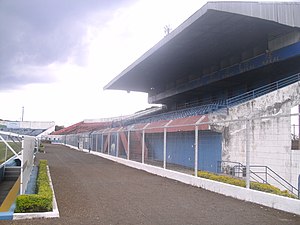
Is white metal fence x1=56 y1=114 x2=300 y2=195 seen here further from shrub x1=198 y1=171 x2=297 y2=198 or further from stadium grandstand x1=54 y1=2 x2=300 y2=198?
shrub x1=198 y1=171 x2=297 y2=198

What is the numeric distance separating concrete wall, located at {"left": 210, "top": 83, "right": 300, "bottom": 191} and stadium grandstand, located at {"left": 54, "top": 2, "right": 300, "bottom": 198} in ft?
0.15

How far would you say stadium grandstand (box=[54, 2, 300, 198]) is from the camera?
1330cm

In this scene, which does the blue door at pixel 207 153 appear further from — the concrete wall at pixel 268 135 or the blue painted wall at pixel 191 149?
the concrete wall at pixel 268 135

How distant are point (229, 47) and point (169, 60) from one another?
22.3 ft

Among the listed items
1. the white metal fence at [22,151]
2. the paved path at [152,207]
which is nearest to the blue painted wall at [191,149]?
Result: the paved path at [152,207]

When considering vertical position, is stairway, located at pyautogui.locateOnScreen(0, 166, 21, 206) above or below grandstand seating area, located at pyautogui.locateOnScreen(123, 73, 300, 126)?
below

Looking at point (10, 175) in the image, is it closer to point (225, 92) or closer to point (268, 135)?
point (268, 135)

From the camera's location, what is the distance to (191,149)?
13.8 metres

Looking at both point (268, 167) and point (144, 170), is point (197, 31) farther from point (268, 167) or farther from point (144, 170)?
point (268, 167)

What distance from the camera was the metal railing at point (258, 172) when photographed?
1233 centimetres

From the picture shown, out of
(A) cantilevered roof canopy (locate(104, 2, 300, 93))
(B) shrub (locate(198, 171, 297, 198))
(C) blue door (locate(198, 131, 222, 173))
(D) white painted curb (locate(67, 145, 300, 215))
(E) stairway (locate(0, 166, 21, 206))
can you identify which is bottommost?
(E) stairway (locate(0, 166, 21, 206))

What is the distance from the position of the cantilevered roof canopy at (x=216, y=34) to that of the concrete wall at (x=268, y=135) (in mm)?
5361

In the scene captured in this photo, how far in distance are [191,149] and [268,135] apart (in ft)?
12.5

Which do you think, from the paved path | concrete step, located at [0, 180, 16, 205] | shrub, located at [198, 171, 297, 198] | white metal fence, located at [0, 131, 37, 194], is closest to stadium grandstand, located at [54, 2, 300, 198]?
shrub, located at [198, 171, 297, 198]
